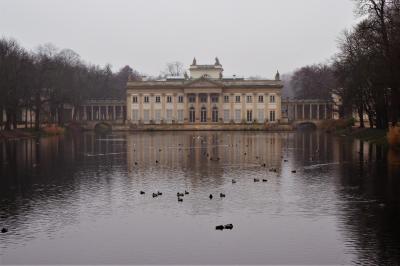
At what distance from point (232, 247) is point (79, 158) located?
2900cm

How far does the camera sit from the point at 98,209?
22.3m

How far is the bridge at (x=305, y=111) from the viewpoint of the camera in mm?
126956

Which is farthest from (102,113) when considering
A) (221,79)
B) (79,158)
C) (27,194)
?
(27,194)

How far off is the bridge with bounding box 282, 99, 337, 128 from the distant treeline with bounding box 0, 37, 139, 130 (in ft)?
136

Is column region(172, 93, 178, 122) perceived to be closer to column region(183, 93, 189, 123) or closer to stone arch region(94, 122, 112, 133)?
column region(183, 93, 189, 123)

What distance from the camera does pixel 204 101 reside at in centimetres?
12888

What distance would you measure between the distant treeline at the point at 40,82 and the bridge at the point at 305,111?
1637 inches

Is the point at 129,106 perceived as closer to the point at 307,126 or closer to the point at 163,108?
the point at 163,108

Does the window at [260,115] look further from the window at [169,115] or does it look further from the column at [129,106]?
the column at [129,106]

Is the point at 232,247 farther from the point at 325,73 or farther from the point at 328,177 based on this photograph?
the point at 325,73

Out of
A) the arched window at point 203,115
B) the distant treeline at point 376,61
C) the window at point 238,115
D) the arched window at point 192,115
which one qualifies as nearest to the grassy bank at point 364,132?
the distant treeline at point 376,61

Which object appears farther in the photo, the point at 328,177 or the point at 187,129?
the point at 187,129

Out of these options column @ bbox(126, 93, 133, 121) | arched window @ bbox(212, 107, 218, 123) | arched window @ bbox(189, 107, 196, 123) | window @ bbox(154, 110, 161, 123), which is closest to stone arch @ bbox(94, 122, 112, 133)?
column @ bbox(126, 93, 133, 121)

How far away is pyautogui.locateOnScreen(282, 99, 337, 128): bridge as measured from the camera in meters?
127
